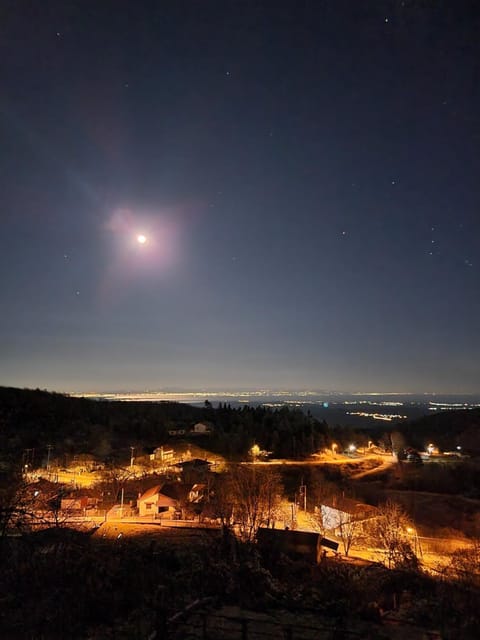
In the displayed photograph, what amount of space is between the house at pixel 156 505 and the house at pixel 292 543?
31.7 ft

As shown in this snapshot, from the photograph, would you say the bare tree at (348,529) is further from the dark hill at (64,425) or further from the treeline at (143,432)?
the dark hill at (64,425)

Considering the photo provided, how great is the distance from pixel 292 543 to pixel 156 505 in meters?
12.2

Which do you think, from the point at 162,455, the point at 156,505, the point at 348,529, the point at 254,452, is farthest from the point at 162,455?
the point at 348,529

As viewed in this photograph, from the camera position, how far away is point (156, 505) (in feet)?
102

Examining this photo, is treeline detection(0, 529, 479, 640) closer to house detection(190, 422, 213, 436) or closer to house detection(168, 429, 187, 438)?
house detection(168, 429, 187, 438)

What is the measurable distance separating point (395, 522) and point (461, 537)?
23.2ft

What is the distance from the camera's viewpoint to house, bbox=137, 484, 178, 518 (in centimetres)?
3078

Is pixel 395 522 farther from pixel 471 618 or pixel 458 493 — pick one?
pixel 458 493

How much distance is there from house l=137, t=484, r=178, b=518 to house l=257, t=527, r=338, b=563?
9667 millimetres

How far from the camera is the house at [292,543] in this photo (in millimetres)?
22734

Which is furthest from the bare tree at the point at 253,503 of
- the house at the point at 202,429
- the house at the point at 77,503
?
the house at the point at 202,429

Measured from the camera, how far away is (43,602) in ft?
49.1

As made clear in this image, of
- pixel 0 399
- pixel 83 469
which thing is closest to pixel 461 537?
pixel 83 469

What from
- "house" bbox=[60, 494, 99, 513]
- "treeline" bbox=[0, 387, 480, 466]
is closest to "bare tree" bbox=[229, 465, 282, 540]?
"house" bbox=[60, 494, 99, 513]
